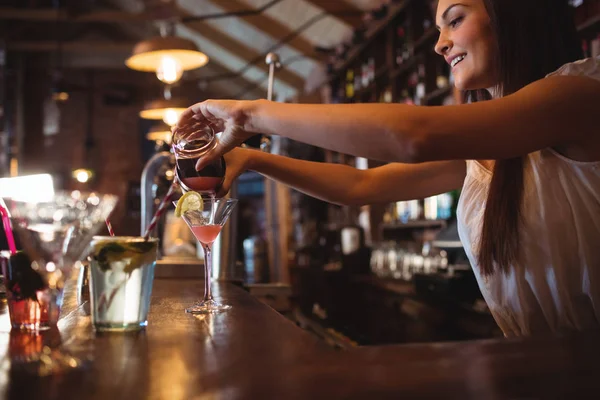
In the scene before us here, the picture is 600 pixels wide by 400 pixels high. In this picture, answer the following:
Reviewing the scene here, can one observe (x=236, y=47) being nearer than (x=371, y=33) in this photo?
No

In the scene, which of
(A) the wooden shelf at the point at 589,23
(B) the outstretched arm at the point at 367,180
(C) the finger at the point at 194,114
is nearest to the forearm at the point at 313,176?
(B) the outstretched arm at the point at 367,180

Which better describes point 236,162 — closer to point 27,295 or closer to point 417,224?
point 27,295

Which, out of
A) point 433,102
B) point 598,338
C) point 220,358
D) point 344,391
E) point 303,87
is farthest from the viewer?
point 303,87

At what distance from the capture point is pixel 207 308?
1272 millimetres

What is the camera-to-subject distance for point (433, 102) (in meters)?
4.82

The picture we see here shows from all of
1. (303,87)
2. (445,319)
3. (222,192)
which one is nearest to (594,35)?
(445,319)

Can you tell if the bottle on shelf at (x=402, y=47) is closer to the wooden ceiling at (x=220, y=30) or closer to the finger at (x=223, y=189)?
the wooden ceiling at (x=220, y=30)

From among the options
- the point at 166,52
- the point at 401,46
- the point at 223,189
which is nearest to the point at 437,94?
the point at 401,46

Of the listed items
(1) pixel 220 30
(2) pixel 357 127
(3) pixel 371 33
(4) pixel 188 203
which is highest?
(1) pixel 220 30

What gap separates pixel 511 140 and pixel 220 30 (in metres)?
8.68

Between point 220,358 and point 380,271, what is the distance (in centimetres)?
442

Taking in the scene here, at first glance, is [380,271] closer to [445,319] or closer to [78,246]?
[445,319]

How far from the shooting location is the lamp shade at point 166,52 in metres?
3.41

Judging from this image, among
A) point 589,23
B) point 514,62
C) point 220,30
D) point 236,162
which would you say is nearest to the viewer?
point 514,62
